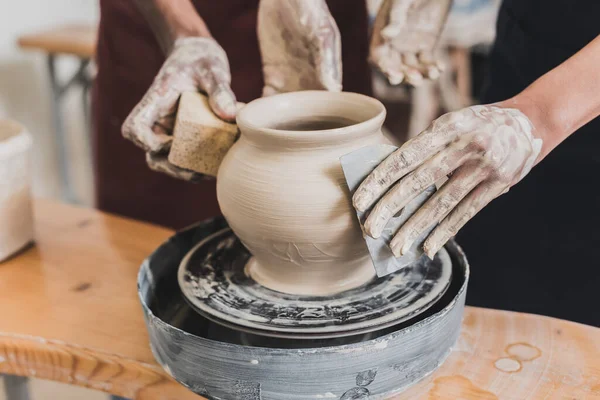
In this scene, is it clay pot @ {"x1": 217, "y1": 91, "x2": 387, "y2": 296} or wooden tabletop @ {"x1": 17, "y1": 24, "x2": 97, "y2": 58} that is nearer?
clay pot @ {"x1": 217, "y1": 91, "x2": 387, "y2": 296}

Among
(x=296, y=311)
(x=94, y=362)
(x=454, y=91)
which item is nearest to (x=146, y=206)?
(x=94, y=362)

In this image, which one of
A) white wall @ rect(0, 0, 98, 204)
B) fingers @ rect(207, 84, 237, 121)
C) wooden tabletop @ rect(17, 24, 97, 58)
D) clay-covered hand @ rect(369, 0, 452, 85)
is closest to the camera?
fingers @ rect(207, 84, 237, 121)

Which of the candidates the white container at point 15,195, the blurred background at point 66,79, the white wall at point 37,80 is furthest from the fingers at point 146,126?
the white wall at point 37,80

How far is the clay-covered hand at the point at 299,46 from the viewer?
111cm

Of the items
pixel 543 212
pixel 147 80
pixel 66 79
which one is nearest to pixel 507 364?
pixel 543 212

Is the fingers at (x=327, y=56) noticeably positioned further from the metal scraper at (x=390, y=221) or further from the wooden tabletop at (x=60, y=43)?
the wooden tabletop at (x=60, y=43)

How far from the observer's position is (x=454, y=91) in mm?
3982

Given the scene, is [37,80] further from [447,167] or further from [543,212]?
[447,167]

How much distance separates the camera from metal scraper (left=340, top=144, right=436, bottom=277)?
82cm

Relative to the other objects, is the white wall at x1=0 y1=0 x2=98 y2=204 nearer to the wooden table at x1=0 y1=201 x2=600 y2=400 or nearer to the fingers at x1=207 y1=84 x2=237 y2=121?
the wooden table at x1=0 y1=201 x2=600 y2=400

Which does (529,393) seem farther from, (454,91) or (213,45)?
(454,91)

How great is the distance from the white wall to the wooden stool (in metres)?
0.11

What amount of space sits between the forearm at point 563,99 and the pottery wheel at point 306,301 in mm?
255

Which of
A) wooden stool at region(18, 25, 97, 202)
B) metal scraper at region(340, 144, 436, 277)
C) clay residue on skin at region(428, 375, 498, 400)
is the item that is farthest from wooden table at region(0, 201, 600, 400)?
wooden stool at region(18, 25, 97, 202)
